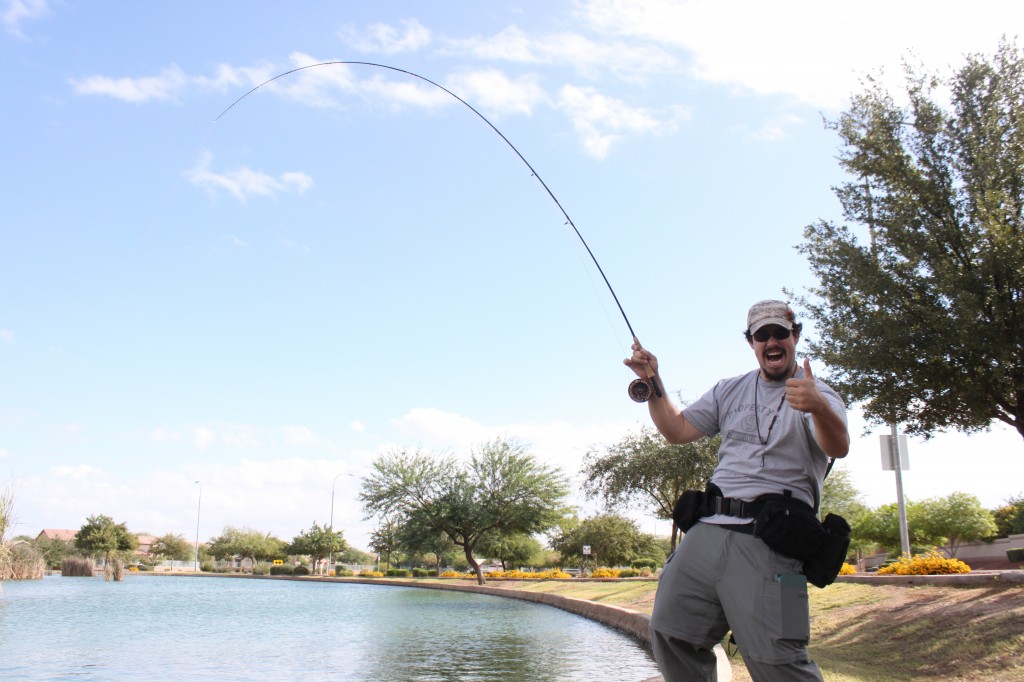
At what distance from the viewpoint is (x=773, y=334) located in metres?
3.23

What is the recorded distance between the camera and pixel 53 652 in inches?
432

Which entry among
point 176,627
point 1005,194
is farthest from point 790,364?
point 176,627

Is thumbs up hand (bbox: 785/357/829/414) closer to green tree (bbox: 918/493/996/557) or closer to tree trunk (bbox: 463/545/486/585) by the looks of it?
green tree (bbox: 918/493/996/557)

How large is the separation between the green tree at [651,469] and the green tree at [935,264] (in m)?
10.9

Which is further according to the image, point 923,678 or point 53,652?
point 53,652

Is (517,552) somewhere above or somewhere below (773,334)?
below

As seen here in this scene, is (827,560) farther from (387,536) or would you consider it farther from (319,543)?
(319,543)

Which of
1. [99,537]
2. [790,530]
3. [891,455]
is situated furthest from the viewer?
[99,537]

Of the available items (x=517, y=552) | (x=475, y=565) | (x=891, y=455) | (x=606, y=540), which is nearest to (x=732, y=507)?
(x=891, y=455)

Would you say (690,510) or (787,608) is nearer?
(787,608)

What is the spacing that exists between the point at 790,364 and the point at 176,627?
1532 cm

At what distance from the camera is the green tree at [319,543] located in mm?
65438

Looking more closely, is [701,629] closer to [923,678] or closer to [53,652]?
[923,678]

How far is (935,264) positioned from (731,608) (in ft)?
32.4
